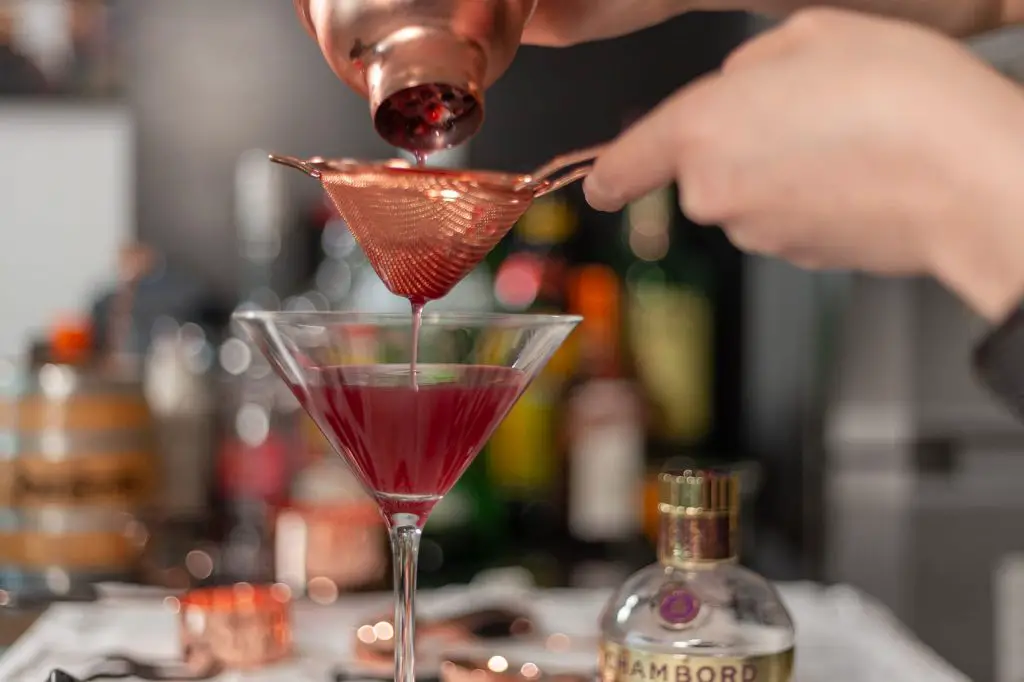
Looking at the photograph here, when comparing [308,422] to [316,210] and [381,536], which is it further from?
[381,536]

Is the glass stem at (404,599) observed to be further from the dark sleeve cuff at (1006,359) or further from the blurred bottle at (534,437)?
the blurred bottle at (534,437)

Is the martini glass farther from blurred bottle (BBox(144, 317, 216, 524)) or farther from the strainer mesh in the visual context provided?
blurred bottle (BBox(144, 317, 216, 524))

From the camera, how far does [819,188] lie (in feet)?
1.49

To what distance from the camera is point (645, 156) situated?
50 centimetres

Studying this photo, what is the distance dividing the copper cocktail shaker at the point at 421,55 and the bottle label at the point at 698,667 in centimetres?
30

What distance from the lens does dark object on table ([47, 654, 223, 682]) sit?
2.26 feet

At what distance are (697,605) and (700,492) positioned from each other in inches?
2.4

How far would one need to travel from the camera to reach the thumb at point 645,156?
48cm

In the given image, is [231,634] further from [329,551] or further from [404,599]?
[329,551]

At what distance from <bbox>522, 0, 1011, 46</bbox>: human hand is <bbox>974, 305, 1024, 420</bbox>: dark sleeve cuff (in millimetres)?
371

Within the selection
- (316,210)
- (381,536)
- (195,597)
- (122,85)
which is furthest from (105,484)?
(122,85)

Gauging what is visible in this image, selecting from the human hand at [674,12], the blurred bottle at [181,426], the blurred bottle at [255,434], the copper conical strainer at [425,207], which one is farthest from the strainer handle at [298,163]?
the blurred bottle at [181,426]

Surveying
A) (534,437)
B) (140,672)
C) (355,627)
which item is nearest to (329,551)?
(355,627)

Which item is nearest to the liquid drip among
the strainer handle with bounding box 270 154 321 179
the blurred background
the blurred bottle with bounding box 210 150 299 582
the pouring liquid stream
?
the pouring liquid stream
